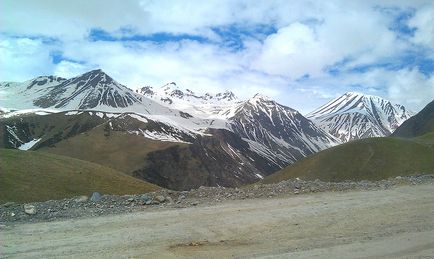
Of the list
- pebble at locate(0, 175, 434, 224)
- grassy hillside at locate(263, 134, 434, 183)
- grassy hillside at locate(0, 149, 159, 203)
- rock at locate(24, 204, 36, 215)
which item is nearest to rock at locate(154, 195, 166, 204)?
pebble at locate(0, 175, 434, 224)

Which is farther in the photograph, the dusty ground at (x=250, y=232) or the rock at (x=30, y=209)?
the rock at (x=30, y=209)

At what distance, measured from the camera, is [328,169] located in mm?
136500

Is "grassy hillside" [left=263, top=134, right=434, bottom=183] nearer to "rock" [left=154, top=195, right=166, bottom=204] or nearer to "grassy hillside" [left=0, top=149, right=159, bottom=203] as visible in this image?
"grassy hillside" [left=0, top=149, right=159, bottom=203]

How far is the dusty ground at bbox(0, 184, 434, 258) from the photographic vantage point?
2116 cm

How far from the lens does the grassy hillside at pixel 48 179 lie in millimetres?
55500

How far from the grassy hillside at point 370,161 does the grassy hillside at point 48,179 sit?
2917 inches

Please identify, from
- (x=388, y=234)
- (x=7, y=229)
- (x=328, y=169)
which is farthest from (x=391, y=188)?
(x=328, y=169)

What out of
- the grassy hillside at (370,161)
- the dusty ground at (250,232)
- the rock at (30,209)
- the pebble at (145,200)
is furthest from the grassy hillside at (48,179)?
the grassy hillside at (370,161)

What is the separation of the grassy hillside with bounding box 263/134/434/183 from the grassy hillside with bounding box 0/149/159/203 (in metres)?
74.1

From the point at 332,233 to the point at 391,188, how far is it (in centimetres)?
1698

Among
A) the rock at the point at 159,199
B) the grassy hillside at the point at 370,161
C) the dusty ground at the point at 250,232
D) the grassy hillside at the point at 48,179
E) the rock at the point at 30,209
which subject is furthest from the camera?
the grassy hillside at the point at 370,161

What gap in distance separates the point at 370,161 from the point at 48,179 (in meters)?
102

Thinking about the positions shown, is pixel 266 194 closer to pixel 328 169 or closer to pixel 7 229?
pixel 7 229

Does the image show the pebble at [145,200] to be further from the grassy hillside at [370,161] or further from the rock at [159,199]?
the grassy hillside at [370,161]
